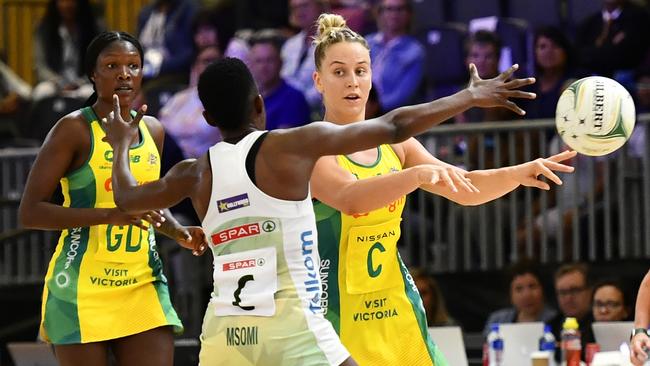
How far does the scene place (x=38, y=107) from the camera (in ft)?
37.5

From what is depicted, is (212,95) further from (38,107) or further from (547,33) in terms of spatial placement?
(38,107)

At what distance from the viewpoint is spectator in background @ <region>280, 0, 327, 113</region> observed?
10.6 meters

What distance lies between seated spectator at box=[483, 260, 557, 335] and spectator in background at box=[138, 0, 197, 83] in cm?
410

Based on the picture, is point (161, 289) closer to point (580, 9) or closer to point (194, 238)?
point (194, 238)

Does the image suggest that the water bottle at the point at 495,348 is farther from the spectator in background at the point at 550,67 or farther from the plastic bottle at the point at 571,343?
the spectator in background at the point at 550,67

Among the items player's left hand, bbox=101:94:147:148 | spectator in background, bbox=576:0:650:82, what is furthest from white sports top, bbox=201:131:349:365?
spectator in background, bbox=576:0:650:82

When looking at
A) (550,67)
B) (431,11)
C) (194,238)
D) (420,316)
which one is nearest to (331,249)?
(420,316)

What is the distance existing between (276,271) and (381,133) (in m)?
0.59

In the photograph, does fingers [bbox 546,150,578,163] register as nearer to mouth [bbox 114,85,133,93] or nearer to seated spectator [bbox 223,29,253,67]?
mouth [bbox 114,85,133,93]

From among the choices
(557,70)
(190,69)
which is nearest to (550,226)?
(557,70)

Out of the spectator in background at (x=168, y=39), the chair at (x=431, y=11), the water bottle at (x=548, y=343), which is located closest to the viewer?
the water bottle at (x=548, y=343)

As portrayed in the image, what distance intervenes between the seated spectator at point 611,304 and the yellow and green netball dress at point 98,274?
11.5 ft

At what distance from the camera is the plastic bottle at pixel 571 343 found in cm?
746

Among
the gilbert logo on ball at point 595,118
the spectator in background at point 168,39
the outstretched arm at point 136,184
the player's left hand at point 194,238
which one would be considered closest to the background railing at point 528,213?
the spectator in background at point 168,39
